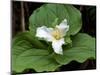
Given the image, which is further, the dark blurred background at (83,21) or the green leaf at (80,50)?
the green leaf at (80,50)

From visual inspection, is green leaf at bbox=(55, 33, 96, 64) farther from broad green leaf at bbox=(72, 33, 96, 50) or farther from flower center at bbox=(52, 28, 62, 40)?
flower center at bbox=(52, 28, 62, 40)

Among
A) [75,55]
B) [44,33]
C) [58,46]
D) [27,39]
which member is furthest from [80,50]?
[27,39]

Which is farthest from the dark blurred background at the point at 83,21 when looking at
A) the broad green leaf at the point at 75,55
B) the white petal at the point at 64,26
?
the white petal at the point at 64,26

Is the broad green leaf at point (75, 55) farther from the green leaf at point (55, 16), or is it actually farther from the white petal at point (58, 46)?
the green leaf at point (55, 16)

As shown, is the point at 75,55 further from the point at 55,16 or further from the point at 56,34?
the point at 55,16
